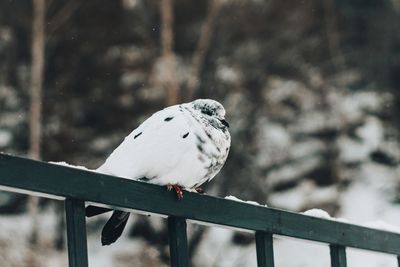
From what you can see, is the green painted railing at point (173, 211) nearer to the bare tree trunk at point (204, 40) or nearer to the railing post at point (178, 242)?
the railing post at point (178, 242)

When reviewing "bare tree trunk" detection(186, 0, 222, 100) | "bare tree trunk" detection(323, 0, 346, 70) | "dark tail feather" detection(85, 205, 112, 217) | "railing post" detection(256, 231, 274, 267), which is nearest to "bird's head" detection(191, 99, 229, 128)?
"railing post" detection(256, 231, 274, 267)

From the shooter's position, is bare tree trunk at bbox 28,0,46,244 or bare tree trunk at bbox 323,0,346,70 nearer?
bare tree trunk at bbox 28,0,46,244

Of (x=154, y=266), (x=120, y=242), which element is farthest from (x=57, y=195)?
(x=120, y=242)

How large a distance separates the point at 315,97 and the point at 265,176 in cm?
193

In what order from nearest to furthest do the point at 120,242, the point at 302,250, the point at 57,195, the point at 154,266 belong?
the point at 57,195, the point at 154,266, the point at 120,242, the point at 302,250

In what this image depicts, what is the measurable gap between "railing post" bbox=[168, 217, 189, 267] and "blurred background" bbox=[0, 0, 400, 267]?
9371 millimetres

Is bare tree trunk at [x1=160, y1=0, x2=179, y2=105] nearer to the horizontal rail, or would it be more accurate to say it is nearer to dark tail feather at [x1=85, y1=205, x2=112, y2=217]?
the horizontal rail

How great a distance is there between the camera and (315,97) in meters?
14.8

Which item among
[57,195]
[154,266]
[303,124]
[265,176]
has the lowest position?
[57,195]

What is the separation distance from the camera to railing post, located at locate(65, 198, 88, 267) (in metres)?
1.98

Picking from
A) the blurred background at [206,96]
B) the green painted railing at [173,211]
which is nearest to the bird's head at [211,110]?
the green painted railing at [173,211]

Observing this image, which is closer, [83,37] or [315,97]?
[83,37]

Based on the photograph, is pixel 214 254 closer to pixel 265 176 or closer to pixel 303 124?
pixel 265 176

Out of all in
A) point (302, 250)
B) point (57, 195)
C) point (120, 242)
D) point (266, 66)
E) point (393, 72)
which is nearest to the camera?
point (57, 195)
